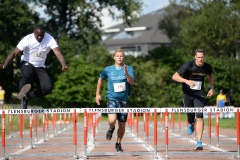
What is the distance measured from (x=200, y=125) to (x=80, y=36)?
30.6 metres

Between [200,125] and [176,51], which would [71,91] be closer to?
[176,51]

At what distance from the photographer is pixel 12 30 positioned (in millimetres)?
33812

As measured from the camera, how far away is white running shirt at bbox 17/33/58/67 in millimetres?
7395

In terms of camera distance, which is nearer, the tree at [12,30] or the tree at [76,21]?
the tree at [12,30]

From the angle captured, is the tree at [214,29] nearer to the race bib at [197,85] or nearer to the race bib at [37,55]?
the race bib at [197,85]

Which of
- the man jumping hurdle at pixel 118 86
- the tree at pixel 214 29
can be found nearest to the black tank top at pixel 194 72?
the man jumping hurdle at pixel 118 86

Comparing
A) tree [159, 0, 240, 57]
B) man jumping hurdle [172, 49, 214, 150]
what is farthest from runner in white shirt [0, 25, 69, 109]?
tree [159, 0, 240, 57]

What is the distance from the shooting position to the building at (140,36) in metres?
59.6

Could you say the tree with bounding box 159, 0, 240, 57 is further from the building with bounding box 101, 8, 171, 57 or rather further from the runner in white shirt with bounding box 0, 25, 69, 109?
the runner in white shirt with bounding box 0, 25, 69, 109

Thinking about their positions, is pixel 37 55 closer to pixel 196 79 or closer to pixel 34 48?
pixel 34 48

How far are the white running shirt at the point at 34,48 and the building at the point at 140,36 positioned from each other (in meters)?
49.5

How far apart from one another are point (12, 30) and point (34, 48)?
2766 cm

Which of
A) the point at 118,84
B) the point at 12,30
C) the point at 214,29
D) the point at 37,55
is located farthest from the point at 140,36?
the point at 37,55

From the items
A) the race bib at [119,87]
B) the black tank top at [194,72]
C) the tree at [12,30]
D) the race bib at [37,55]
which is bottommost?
the race bib at [119,87]
